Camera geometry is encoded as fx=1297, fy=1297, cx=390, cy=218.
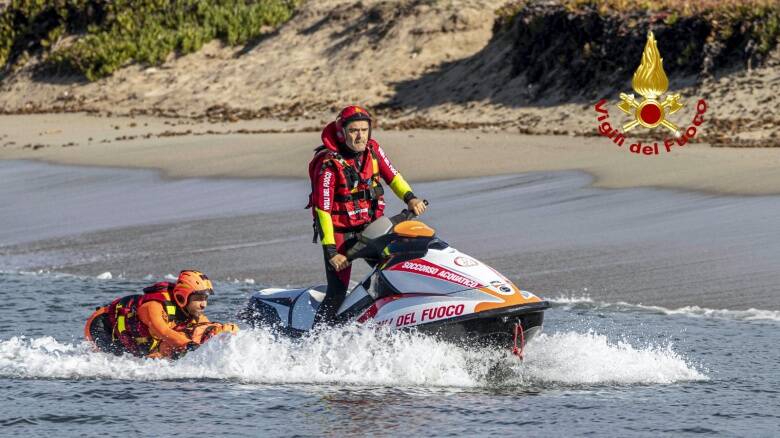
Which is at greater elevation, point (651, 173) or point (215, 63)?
point (215, 63)

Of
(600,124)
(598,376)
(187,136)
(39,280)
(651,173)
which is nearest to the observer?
(598,376)

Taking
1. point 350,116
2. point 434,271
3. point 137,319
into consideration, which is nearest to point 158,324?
point 137,319

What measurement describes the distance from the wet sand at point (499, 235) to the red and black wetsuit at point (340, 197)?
3.72m

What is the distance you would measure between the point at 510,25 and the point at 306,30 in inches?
287

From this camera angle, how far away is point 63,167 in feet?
83.0

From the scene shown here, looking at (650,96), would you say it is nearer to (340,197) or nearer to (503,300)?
(340,197)

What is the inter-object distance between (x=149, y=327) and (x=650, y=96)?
15.5 m

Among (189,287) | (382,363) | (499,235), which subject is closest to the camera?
(382,363)

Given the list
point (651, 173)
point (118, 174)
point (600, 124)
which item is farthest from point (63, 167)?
point (651, 173)

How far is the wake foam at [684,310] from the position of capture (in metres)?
11.4

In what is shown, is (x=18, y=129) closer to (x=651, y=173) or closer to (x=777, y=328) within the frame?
(x=651, y=173)

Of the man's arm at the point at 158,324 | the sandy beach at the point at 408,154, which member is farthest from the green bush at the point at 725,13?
the man's arm at the point at 158,324

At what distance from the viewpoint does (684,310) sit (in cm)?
1188

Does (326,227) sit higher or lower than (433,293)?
higher
